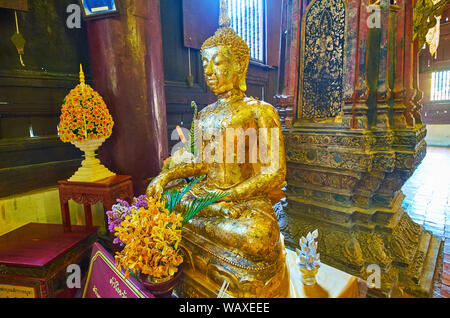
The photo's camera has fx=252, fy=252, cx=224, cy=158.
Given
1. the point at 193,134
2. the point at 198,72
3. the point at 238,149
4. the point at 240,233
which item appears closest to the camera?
the point at 240,233

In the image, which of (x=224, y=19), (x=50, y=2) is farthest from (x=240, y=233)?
(x=50, y=2)

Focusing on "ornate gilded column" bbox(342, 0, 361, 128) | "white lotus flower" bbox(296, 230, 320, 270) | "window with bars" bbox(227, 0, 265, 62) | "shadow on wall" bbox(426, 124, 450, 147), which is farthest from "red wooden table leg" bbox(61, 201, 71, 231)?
"shadow on wall" bbox(426, 124, 450, 147)

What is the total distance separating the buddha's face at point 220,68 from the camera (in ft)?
5.22

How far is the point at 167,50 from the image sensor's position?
356cm

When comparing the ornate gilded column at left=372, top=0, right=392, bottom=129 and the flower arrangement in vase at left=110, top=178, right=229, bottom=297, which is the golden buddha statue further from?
the ornate gilded column at left=372, top=0, right=392, bottom=129

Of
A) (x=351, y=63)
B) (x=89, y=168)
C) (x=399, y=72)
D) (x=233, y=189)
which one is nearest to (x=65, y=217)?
(x=89, y=168)

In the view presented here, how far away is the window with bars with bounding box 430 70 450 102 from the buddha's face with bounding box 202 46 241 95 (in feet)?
34.6

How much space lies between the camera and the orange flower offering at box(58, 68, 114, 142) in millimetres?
1987

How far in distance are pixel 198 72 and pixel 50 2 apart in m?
1.97

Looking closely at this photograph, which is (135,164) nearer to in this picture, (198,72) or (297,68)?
(297,68)

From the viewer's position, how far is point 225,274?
1.23 m

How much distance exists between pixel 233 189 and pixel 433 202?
3.50m
